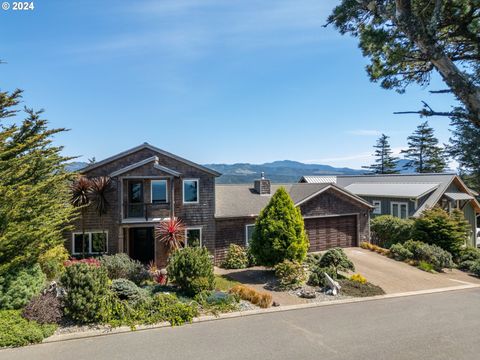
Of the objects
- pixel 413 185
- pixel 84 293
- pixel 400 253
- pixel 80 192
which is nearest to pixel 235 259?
pixel 80 192

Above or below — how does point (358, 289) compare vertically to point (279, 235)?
below

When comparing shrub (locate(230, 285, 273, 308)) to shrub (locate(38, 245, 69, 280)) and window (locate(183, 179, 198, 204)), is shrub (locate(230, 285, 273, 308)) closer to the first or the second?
shrub (locate(38, 245, 69, 280))

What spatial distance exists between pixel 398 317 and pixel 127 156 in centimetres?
1518

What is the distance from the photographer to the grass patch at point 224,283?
13.9 m

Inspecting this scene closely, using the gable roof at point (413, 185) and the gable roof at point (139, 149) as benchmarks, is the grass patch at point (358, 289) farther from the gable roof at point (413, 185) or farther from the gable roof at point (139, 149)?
the gable roof at point (413, 185)

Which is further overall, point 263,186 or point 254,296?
point 263,186

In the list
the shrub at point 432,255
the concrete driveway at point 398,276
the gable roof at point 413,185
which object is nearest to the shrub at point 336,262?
the concrete driveway at point 398,276

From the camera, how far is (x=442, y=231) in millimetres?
21391

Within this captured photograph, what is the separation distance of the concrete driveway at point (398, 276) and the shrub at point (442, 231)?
7.86 ft

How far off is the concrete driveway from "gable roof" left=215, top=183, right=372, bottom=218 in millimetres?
4830

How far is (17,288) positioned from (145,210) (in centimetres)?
835

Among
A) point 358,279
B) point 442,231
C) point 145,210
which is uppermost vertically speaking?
point 145,210

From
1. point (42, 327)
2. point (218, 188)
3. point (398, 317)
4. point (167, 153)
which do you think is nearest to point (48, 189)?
point (42, 327)

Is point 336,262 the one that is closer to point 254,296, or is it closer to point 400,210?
point 254,296
